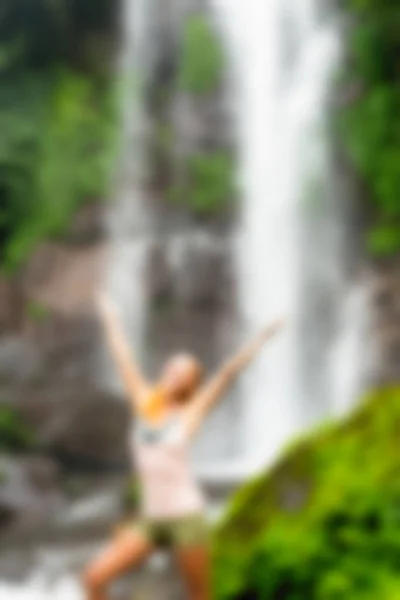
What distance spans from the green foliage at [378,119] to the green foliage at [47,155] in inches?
143

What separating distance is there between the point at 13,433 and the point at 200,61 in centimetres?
650

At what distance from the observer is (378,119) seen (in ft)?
45.5

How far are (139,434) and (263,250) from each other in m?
10.4

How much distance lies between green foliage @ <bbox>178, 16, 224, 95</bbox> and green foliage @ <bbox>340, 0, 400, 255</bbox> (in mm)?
2100

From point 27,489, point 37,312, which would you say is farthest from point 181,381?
point 37,312

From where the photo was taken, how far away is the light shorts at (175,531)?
153 inches

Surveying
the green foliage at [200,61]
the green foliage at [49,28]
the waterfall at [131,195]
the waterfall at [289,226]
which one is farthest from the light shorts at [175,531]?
the green foliage at [49,28]

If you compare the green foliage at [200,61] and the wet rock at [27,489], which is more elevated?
the green foliage at [200,61]

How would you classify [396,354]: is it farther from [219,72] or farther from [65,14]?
[65,14]

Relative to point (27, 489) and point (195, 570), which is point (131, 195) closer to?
point (27, 489)

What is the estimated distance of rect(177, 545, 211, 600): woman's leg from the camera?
3887mm

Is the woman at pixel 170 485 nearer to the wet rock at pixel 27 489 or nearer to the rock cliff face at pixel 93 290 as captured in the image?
the wet rock at pixel 27 489

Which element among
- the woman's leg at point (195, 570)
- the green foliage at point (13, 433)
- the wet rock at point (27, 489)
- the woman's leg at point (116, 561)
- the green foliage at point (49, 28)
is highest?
the green foliage at point (49, 28)

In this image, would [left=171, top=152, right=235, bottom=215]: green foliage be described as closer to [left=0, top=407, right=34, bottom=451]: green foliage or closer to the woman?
[left=0, top=407, right=34, bottom=451]: green foliage
